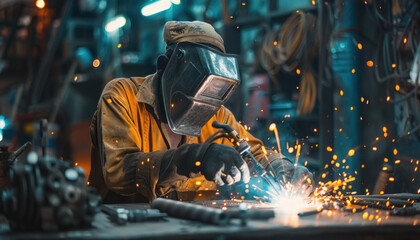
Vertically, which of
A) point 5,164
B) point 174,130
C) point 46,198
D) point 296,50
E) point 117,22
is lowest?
point 46,198

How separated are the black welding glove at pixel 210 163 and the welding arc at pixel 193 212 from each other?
245 millimetres

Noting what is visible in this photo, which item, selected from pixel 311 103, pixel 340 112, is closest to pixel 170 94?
pixel 340 112

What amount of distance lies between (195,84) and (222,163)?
0.55 meters

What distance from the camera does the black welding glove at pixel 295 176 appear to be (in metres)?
2.69

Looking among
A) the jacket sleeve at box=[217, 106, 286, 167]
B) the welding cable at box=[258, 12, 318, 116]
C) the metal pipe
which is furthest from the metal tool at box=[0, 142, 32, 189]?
the welding cable at box=[258, 12, 318, 116]

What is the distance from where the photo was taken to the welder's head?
2602 millimetres

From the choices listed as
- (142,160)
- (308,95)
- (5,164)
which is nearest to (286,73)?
(308,95)

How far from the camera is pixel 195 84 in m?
2.64

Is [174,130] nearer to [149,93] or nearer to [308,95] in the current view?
[149,93]

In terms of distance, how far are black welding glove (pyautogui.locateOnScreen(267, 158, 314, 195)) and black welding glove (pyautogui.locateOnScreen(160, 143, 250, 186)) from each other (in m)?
0.45

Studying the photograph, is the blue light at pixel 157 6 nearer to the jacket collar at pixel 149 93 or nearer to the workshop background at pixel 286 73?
the workshop background at pixel 286 73

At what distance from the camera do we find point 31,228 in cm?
171

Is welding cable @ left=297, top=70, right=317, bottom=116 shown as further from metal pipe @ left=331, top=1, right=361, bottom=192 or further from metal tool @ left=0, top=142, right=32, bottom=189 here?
metal tool @ left=0, top=142, right=32, bottom=189

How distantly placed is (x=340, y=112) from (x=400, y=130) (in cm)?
53
